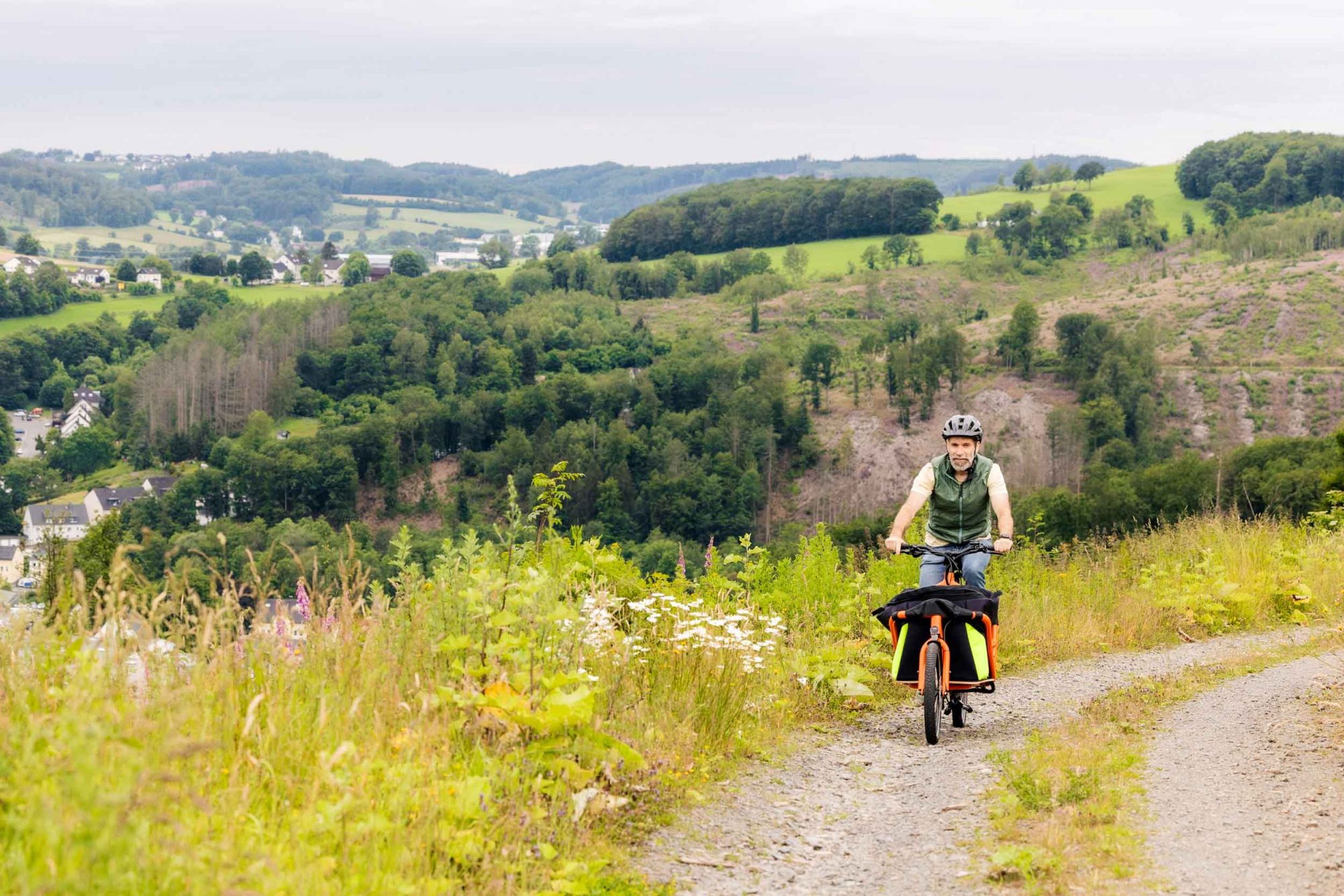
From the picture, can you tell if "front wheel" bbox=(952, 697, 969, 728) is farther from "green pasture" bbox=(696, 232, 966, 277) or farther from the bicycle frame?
"green pasture" bbox=(696, 232, 966, 277)

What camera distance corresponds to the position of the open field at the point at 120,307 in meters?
133

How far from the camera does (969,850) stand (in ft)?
16.3

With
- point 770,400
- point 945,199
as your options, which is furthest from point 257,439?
point 945,199

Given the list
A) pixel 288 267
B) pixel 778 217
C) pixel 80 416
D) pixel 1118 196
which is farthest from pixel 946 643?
pixel 288 267

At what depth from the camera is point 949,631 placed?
7246 millimetres

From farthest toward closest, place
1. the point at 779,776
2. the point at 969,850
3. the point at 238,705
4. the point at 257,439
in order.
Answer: the point at 257,439 → the point at 779,776 → the point at 969,850 → the point at 238,705

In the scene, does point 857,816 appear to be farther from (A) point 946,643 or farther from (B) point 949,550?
(B) point 949,550

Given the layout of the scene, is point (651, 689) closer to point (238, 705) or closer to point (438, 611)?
point (438, 611)

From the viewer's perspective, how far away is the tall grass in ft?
10.8

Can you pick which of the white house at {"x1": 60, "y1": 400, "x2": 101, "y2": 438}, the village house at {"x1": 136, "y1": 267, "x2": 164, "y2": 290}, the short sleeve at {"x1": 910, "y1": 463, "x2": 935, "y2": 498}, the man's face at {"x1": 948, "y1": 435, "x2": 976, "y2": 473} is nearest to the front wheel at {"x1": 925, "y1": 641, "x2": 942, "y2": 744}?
the short sleeve at {"x1": 910, "y1": 463, "x2": 935, "y2": 498}

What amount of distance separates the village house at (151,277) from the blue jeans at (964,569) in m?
163

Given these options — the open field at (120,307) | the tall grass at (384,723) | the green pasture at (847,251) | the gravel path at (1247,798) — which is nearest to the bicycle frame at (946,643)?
the tall grass at (384,723)

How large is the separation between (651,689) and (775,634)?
193cm

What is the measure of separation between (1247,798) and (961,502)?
238 centimetres
